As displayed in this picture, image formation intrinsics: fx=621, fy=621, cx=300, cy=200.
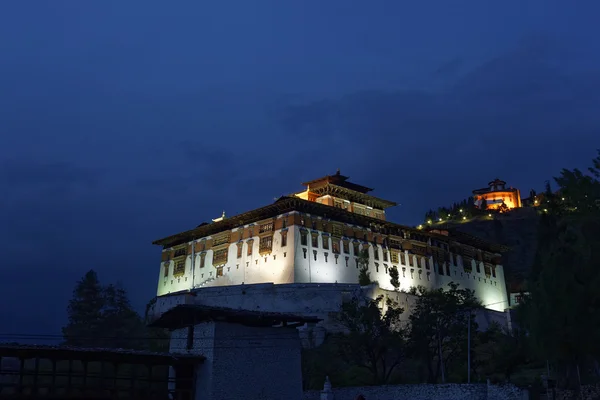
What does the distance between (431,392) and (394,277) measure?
42994 mm

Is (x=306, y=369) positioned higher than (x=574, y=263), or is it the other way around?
(x=574, y=263)

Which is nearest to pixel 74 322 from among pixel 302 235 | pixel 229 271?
pixel 229 271

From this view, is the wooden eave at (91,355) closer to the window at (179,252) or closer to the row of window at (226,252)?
the row of window at (226,252)

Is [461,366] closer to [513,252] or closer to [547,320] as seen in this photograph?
[547,320]

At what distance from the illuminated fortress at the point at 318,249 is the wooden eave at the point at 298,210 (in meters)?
0.12

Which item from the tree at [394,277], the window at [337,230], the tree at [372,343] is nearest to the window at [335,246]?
the window at [337,230]

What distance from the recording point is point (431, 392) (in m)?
34.4

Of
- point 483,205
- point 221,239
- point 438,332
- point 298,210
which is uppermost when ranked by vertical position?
point 483,205

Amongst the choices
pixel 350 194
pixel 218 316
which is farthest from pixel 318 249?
pixel 218 316

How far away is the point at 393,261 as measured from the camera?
259 ft

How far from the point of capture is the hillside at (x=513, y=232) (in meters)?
115

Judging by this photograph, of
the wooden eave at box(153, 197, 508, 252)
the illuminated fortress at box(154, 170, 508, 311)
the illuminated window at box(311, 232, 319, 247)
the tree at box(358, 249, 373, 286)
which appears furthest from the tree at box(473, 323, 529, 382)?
the wooden eave at box(153, 197, 508, 252)

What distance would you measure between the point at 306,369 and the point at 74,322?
1539 inches

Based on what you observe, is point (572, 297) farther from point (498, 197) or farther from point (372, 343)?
point (498, 197)
